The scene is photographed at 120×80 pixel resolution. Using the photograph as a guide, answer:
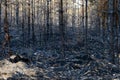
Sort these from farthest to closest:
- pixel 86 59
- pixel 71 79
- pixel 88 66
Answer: pixel 86 59, pixel 88 66, pixel 71 79

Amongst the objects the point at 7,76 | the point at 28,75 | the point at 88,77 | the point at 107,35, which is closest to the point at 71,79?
the point at 88,77

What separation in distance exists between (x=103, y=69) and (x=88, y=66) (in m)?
1.22

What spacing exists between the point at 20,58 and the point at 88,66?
15.8 ft

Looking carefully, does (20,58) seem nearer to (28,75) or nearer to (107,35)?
(28,75)

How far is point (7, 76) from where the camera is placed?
14.9 meters

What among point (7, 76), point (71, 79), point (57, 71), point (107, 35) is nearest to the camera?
point (7, 76)

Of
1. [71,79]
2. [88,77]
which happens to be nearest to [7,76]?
[71,79]

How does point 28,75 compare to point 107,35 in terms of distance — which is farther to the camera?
point 107,35

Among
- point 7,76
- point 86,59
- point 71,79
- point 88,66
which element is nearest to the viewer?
point 7,76

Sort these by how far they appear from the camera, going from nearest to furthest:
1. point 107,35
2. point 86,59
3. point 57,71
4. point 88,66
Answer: point 57,71 < point 88,66 < point 86,59 < point 107,35

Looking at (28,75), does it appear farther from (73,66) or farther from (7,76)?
(73,66)

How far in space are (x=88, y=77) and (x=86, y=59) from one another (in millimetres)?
5187

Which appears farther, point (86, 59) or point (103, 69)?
point (86, 59)

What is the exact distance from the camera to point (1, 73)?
1526cm
